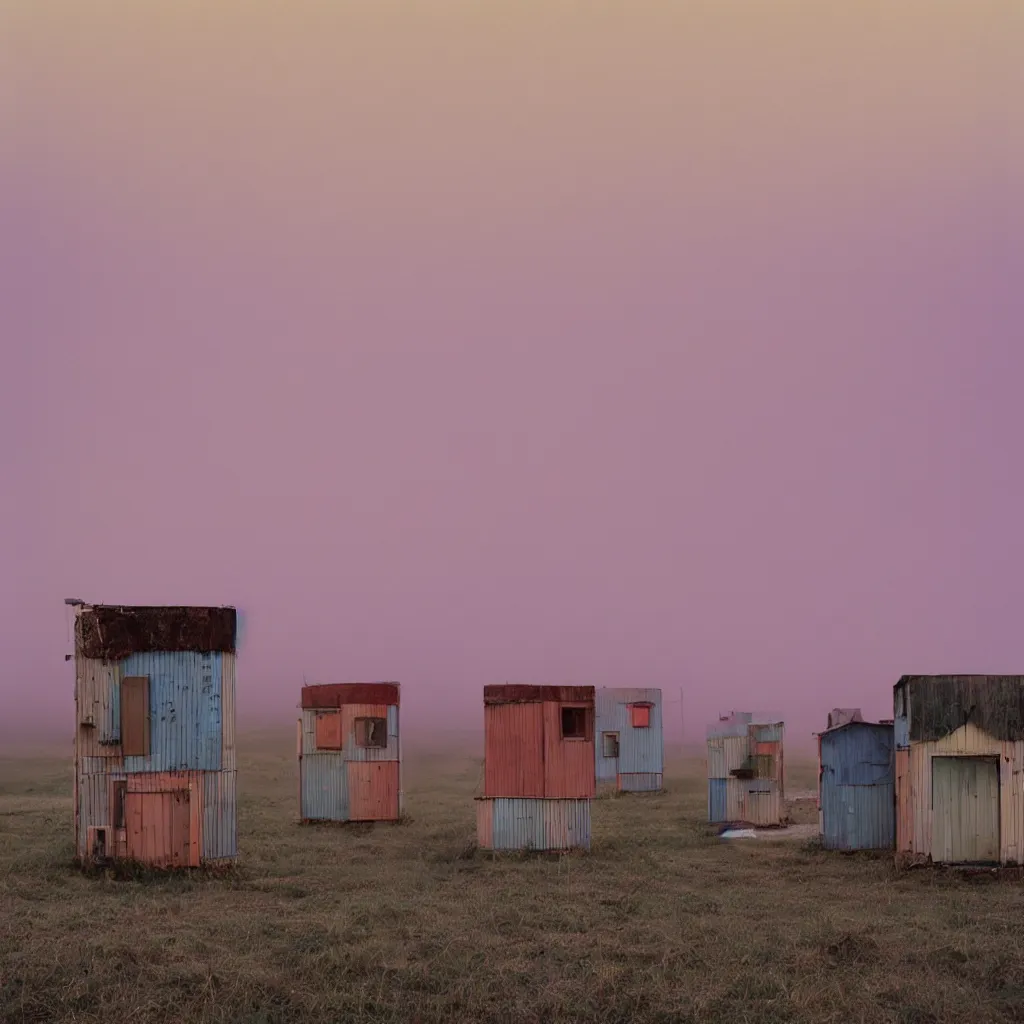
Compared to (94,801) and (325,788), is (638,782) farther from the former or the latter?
(94,801)

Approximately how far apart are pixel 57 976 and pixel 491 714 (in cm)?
1563

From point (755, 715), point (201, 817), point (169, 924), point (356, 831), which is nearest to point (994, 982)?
point (169, 924)

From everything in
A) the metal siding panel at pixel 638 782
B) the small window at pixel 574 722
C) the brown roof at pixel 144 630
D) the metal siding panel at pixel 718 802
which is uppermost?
the brown roof at pixel 144 630

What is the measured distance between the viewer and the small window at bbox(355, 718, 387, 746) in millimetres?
41750

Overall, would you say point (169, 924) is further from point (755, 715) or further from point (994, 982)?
point (755, 715)

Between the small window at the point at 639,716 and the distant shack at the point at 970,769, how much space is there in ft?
103

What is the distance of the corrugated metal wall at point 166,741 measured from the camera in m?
Answer: 28.2

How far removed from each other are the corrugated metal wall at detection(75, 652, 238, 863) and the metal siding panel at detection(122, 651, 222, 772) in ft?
0.08

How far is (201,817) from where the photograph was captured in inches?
1129

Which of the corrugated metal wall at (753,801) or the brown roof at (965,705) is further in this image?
the corrugated metal wall at (753,801)

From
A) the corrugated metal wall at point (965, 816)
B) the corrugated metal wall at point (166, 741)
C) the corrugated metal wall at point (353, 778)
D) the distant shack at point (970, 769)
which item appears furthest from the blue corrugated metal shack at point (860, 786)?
the corrugated metal wall at point (166, 741)

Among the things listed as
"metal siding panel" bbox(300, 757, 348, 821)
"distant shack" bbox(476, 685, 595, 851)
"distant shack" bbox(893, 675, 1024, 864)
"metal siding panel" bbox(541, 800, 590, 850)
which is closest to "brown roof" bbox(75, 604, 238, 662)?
"distant shack" bbox(476, 685, 595, 851)

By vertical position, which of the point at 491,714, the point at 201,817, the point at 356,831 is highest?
the point at 491,714

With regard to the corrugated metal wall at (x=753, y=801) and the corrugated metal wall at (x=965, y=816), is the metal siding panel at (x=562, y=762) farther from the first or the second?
the corrugated metal wall at (x=753, y=801)
